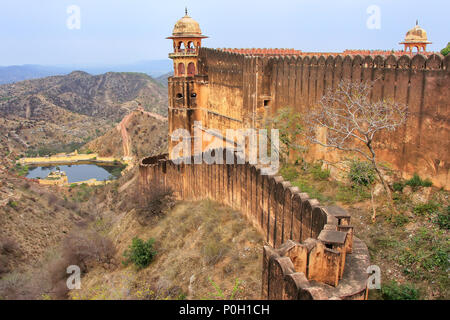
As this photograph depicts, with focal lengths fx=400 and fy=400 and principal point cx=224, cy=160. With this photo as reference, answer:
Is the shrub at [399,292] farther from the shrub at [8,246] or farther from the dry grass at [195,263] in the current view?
the shrub at [8,246]

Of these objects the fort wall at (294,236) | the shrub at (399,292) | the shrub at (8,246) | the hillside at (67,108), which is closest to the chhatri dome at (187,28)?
the fort wall at (294,236)

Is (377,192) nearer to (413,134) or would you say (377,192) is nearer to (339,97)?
(413,134)

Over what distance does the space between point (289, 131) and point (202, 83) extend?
31.2ft

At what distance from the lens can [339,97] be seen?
1267 centimetres

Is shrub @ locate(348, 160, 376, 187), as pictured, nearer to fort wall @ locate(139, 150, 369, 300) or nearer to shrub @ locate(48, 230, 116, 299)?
fort wall @ locate(139, 150, 369, 300)

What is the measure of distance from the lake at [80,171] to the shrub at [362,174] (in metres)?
46.9

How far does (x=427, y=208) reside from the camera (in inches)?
355

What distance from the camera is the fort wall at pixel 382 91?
964cm

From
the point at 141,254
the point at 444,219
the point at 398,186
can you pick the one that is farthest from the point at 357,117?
the point at 141,254

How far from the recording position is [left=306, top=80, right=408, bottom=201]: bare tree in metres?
10.1

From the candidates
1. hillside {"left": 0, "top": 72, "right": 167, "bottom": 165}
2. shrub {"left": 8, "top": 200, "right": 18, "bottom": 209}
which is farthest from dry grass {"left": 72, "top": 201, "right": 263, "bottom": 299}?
hillside {"left": 0, "top": 72, "right": 167, "bottom": 165}

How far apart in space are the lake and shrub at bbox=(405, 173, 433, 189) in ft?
159
